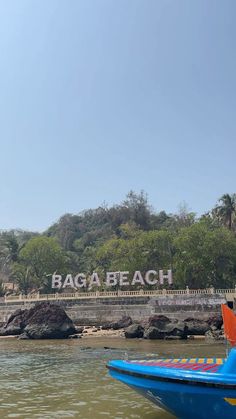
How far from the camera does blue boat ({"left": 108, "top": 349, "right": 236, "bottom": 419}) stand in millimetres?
8211

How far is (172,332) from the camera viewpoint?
113 feet

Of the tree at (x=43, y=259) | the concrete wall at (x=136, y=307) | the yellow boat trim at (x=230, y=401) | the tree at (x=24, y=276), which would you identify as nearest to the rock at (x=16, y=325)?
the concrete wall at (x=136, y=307)

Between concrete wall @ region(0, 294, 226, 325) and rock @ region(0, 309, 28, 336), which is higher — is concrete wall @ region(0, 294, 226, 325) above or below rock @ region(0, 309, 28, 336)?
above

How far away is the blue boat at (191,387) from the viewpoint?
8219 mm

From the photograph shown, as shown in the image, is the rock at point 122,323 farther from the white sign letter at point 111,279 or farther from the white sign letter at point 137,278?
the white sign letter at point 111,279

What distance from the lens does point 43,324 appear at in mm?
37844

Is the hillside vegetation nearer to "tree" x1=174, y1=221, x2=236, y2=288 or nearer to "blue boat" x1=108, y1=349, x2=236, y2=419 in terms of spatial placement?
"tree" x1=174, y1=221, x2=236, y2=288

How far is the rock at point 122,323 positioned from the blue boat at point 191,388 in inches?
1282

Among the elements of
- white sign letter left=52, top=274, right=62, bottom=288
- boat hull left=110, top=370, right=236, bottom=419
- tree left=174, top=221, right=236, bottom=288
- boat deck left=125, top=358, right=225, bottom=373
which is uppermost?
tree left=174, top=221, right=236, bottom=288

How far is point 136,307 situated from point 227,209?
2514cm

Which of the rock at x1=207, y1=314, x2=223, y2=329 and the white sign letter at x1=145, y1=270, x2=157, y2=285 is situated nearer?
the rock at x1=207, y1=314, x2=223, y2=329

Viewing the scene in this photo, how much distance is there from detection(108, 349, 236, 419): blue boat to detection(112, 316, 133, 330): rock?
32.6 metres

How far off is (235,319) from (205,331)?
25.9 metres

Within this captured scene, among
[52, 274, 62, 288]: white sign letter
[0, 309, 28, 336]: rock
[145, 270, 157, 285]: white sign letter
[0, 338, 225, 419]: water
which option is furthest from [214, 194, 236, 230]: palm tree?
[0, 338, 225, 419]: water
